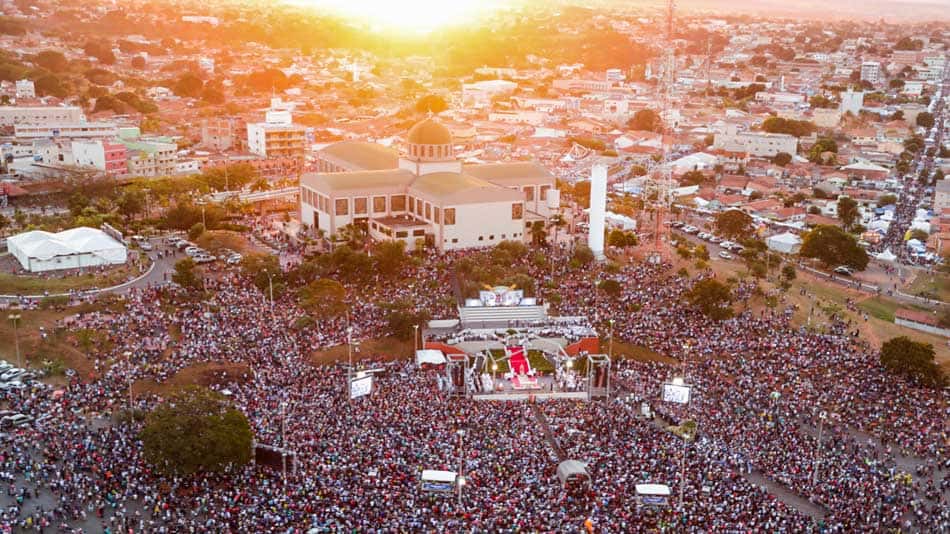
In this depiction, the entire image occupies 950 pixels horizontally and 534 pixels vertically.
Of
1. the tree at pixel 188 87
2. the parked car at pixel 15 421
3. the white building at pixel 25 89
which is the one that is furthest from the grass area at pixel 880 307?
the tree at pixel 188 87

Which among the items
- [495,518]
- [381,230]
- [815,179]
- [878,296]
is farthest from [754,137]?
[495,518]

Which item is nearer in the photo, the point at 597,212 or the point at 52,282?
the point at 52,282

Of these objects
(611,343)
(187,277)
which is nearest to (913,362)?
(611,343)

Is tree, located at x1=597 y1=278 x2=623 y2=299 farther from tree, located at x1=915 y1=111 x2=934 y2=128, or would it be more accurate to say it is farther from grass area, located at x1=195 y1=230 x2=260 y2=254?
tree, located at x1=915 y1=111 x2=934 y2=128

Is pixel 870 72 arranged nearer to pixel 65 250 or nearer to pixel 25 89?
pixel 25 89

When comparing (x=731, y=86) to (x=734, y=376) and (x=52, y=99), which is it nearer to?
(x=52, y=99)

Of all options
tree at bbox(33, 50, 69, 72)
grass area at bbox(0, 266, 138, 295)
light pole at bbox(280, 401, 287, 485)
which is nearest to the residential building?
grass area at bbox(0, 266, 138, 295)
